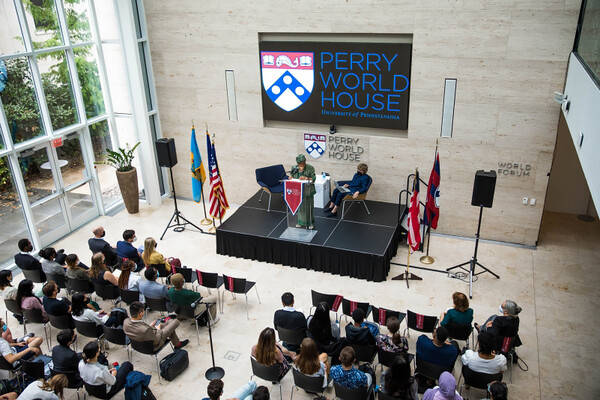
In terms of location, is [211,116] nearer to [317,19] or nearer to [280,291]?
[317,19]

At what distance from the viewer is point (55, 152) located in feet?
34.5

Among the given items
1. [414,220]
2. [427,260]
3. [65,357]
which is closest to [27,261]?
[65,357]

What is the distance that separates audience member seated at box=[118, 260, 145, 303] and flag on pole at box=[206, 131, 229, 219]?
2707 mm

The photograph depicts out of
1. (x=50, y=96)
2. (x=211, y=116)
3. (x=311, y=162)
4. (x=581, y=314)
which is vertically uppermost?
(x=50, y=96)

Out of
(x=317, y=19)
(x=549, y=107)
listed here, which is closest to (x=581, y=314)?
(x=549, y=107)

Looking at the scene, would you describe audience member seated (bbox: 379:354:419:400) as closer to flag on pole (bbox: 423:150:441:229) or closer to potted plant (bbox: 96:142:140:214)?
flag on pole (bbox: 423:150:441:229)

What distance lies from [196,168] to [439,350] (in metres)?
6.59

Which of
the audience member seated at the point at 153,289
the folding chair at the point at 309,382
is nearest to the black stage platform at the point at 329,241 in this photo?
the audience member seated at the point at 153,289

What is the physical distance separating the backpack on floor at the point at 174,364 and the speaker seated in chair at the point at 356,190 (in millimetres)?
4350

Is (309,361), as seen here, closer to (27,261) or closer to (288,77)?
(27,261)

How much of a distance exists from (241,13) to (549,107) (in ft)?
20.1

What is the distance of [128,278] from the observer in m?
7.79

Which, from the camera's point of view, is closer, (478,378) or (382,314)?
(478,378)

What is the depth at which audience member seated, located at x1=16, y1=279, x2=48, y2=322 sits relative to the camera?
7.27 metres
